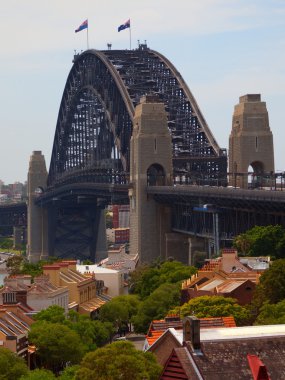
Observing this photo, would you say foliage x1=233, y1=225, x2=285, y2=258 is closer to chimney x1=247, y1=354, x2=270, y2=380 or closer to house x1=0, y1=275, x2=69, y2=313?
house x1=0, y1=275, x2=69, y2=313

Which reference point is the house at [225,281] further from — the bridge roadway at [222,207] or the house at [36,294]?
the bridge roadway at [222,207]

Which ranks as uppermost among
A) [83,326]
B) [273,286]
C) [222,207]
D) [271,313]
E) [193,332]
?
[222,207]

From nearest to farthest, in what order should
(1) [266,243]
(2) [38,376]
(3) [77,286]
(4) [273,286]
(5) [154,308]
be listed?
(2) [38,376], (4) [273,286], (5) [154,308], (3) [77,286], (1) [266,243]

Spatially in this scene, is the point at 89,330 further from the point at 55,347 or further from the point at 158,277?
the point at 158,277

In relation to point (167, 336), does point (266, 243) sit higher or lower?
higher

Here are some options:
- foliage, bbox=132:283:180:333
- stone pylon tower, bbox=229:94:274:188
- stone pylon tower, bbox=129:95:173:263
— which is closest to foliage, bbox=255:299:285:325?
foliage, bbox=132:283:180:333

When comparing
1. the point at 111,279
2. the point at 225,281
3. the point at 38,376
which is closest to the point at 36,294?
the point at 225,281
